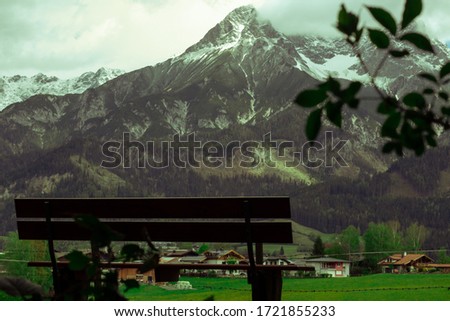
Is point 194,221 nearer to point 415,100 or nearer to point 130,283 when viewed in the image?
point 130,283

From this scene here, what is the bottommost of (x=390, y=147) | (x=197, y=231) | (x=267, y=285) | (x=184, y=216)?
(x=267, y=285)

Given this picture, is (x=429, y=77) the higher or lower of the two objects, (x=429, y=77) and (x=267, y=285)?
the higher

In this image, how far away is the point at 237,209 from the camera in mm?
5719

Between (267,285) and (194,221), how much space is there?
797 millimetres

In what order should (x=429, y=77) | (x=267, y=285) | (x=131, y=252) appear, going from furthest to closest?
(x=267, y=285)
(x=131, y=252)
(x=429, y=77)

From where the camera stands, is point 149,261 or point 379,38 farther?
point 149,261

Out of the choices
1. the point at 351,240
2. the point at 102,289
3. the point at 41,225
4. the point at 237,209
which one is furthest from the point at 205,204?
the point at 351,240

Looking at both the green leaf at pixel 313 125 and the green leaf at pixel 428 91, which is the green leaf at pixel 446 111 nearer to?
the green leaf at pixel 428 91

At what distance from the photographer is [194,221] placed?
6113 millimetres

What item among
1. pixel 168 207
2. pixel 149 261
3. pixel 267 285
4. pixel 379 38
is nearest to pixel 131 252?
pixel 149 261

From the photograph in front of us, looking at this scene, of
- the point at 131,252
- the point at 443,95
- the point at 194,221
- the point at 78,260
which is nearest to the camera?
the point at 443,95

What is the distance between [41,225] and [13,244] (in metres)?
Result: 106
